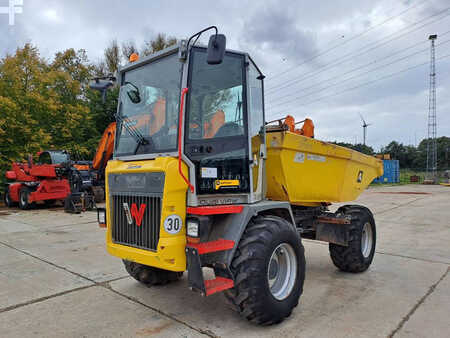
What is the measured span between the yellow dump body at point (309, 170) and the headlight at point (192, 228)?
140 centimetres

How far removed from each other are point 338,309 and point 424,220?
7955 millimetres

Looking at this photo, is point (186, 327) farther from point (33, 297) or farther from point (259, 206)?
point (33, 297)

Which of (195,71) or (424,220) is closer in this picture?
(195,71)

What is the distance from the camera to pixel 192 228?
307 cm

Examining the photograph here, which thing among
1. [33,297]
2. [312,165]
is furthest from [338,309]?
[33,297]

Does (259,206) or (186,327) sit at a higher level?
(259,206)

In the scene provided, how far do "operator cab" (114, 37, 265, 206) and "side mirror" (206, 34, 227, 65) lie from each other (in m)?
0.18

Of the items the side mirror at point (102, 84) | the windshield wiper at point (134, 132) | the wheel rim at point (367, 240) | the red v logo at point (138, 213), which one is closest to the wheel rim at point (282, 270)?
the red v logo at point (138, 213)

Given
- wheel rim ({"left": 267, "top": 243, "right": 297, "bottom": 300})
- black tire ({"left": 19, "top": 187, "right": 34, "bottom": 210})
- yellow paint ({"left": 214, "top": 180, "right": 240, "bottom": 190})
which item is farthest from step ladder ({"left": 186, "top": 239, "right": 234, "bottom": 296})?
black tire ({"left": 19, "top": 187, "right": 34, "bottom": 210})

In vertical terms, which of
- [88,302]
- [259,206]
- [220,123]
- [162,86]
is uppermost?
[162,86]

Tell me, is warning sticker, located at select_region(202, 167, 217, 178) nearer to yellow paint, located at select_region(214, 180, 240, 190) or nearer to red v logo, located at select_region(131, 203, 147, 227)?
yellow paint, located at select_region(214, 180, 240, 190)

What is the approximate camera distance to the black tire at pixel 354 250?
483cm

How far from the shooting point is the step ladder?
289cm

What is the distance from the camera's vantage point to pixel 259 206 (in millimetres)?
3453
